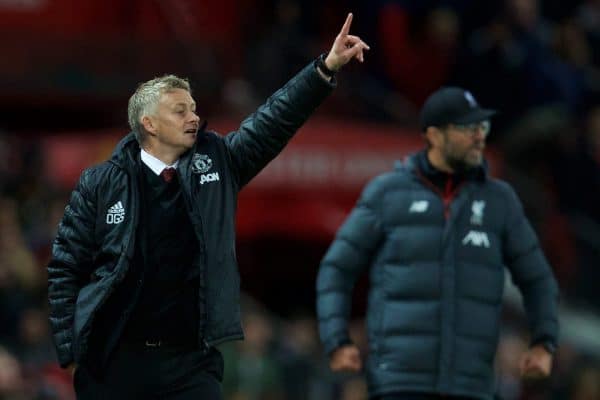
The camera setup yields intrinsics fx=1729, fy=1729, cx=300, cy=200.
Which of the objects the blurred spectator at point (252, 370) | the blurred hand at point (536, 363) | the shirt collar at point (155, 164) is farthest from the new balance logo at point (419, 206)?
the blurred spectator at point (252, 370)

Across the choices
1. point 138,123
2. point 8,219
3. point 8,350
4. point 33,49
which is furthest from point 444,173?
point 33,49

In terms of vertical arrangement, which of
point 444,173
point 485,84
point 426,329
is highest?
point 485,84

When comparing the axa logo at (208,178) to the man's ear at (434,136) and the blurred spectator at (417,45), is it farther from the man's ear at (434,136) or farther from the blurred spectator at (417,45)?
the blurred spectator at (417,45)

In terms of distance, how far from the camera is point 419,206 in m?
7.42

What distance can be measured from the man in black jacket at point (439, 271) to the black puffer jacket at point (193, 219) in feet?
4.18

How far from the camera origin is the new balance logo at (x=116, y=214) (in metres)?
6.10

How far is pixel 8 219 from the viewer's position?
38.2 ft

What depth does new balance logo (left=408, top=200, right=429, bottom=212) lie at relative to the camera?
7.41 m

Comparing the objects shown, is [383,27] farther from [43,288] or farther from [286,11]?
[43,288]

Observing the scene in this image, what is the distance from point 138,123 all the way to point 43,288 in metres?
5.34

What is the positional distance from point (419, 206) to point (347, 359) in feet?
2.37

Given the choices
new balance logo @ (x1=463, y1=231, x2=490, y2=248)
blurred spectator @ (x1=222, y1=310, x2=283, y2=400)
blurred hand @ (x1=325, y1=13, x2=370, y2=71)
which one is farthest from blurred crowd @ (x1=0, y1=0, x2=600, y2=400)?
blurred hand @ (x1=325, y1=13, x2=370, y2=71)

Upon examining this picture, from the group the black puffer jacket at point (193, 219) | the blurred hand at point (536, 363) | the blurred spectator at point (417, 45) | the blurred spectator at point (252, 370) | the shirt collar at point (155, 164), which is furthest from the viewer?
the blurred spectator at point (417, 45)

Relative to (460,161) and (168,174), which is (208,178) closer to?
(168,174)
